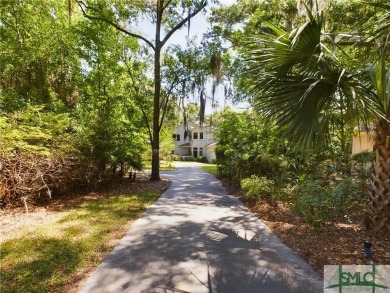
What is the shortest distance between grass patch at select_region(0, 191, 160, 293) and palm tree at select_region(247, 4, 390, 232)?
3488 mm

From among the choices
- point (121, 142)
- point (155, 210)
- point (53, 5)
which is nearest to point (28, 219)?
point (155, 210)

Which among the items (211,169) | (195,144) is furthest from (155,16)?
(195,144)

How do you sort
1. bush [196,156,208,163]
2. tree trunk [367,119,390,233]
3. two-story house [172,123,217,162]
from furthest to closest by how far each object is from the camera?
two-story house [172,123,217,162]
bush [196,156,208,163]
tree trunk [367,119,390,233]

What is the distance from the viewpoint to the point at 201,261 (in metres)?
3.66

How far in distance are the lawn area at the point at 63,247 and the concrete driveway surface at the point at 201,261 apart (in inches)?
10.5

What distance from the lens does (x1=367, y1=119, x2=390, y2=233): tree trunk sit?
399 centimetres

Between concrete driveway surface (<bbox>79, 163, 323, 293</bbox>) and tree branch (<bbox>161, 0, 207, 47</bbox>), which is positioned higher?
tree branch (<bbox>161, 0, 207, 47</bbox>)

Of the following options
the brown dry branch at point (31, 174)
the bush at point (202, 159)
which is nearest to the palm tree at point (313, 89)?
the brown dry branch at point (31, 174)

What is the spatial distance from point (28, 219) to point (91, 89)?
7685 millimetres

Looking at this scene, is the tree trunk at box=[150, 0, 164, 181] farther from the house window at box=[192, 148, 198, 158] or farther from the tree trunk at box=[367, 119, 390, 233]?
the house window at box=[192, 148, 198, 158]

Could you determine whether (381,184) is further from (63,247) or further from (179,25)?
(179,25)

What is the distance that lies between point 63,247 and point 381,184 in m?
5.03

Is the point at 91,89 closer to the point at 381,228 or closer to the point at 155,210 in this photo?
the point at 155,210

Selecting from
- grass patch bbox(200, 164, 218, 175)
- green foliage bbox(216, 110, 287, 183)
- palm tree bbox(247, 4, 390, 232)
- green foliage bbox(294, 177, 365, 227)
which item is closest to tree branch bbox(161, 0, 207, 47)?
green foliage bbox(216, 110, 287, 183)
